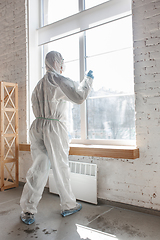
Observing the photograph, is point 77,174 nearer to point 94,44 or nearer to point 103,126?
point 103,126

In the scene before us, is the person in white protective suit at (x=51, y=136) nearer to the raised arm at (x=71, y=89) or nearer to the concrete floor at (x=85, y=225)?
the raised arm at (x=71, y=89)

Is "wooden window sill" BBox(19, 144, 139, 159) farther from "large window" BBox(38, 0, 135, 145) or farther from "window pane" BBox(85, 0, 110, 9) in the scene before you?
"window pane" BBox(85, 0, 110, 9)

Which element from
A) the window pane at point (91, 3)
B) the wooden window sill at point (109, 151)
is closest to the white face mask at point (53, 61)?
the wooden window sill at point (109, 151)

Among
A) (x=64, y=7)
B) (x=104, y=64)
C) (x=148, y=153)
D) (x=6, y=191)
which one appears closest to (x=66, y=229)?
(x=148, y=153)

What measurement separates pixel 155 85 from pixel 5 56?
2.80 metres

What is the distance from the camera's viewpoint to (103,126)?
277cm

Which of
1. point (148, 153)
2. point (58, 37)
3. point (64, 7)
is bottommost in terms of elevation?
point (148, 153)

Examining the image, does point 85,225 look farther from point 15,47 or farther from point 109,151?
point 15,47

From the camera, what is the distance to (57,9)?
334cm

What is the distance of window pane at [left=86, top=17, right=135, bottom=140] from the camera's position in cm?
258

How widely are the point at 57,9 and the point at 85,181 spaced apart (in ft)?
8.75

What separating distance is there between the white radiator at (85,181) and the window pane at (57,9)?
2260mm

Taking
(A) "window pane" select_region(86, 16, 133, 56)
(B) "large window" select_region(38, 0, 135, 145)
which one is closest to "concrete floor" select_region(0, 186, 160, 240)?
(B) "large window" select_region(38, 0, 135, 145)

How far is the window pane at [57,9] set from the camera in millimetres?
3166
